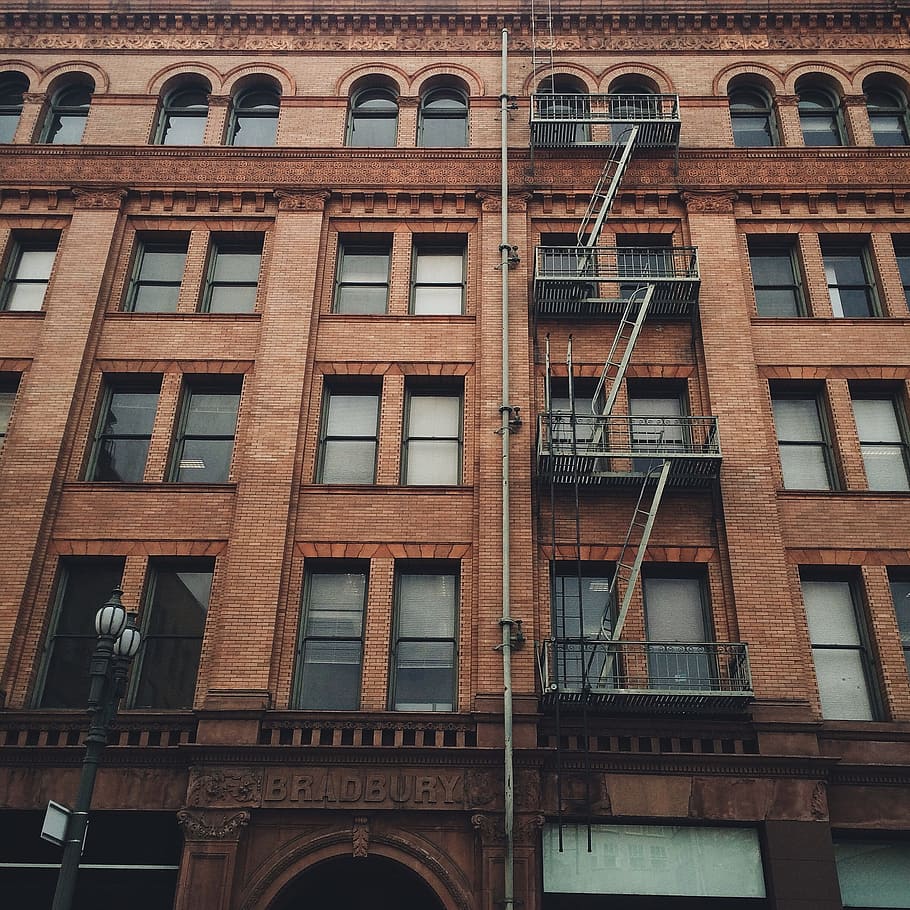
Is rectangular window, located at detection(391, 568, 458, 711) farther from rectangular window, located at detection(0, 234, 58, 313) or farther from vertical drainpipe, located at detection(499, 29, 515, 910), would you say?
rectangular window, located at detection(0, 234, 58, 313)

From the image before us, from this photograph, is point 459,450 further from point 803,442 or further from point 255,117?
point 255,117

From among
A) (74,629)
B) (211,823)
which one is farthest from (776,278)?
(74,629)

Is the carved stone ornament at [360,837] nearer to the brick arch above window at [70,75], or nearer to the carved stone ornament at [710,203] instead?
the carved stone ornament at [710,203]

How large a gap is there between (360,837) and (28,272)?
562 inches

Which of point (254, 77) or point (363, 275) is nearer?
point (363, 275)

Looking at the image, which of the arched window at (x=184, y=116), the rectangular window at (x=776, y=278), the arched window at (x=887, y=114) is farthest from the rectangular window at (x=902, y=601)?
the arched window at (x=184, y=116)

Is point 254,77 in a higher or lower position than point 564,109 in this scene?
higher

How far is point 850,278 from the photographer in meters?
21.6

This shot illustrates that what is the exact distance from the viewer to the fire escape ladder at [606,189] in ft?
68.4

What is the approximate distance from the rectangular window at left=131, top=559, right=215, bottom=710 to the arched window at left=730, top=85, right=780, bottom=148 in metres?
15.6

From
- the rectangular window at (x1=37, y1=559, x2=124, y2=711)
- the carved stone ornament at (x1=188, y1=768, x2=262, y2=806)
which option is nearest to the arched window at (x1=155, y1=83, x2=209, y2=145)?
the rectangular window at (x1=37, y1=559, x2=124, y2=711)

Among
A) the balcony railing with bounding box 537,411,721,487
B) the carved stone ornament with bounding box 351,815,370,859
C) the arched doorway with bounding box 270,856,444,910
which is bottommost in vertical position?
the arched doorway with bounding box 270,856,444,910

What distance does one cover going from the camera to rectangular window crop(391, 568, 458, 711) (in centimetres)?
1717

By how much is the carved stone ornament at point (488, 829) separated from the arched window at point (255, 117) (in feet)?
52.6
